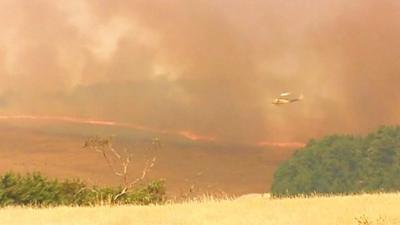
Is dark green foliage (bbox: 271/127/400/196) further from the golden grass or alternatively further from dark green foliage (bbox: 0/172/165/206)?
the golden grass

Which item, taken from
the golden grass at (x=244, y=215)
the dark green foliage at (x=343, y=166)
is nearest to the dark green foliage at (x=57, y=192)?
the golden grass at (x=244, y=215)

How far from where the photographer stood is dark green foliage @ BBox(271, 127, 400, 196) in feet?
314

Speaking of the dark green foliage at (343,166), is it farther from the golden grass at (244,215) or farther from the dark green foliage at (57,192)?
the golden grass at (244,215)

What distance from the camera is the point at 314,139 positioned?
112 m

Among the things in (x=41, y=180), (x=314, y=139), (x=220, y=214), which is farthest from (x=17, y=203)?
(x=314, y=139)

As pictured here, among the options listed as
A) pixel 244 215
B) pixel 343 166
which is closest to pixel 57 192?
pixel 244 215

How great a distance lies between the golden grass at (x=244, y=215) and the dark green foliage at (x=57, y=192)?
18967 mm

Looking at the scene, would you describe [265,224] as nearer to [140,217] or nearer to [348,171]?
[140,217]

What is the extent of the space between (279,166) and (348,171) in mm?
12595

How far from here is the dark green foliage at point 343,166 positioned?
95.8 m

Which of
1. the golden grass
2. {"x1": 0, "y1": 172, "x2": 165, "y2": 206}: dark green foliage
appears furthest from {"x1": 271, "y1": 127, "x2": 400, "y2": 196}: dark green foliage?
the golden grass

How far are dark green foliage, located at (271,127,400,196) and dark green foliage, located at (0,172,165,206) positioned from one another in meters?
43.6

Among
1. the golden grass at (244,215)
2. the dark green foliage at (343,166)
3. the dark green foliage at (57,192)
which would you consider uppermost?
the dark green foliage at (343,166)

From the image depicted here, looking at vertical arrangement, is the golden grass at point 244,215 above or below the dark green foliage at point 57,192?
below
